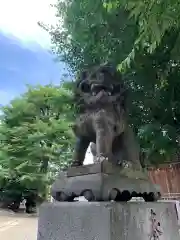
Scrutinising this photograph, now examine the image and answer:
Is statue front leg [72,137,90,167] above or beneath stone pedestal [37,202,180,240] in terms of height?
above

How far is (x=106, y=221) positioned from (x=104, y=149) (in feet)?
2.08

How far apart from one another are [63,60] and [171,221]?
5775 millimetres

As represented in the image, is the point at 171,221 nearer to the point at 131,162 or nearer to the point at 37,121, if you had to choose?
the point at 131,162

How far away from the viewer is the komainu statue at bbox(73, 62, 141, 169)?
99.7 inches

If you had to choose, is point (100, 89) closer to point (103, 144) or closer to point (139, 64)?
point (103, 144)

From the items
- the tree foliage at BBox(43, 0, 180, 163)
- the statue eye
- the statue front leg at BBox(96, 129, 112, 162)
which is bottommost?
the statue front leg at BBox(96, 129, 112, 162)

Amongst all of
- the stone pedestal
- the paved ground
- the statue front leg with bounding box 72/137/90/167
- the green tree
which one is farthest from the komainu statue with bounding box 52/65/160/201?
the green tree

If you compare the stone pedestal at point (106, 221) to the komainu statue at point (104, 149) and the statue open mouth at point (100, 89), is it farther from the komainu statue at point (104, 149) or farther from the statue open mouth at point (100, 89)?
the statue open mouth at point (100, 89)

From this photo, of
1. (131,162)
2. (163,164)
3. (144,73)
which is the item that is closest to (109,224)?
(131,162)

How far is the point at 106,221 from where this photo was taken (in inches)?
77.6

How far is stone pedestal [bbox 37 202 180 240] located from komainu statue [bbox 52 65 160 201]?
11 centimetres

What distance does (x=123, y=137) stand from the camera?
2668 millimetres

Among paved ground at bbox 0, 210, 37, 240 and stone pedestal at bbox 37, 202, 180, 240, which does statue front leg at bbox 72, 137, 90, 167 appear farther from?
paved ground at bbox 0, 210, 37, 240

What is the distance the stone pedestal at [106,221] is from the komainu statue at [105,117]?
429 mm
